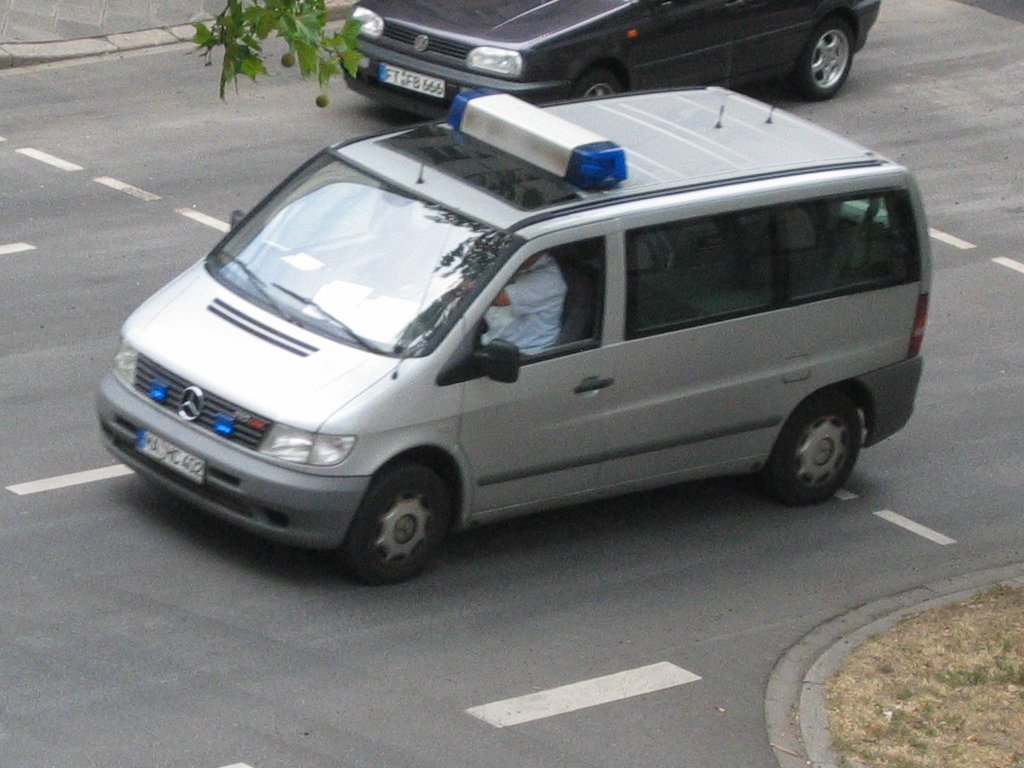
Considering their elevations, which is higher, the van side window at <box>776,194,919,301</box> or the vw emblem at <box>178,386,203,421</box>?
the van side window at <box>776,194,919,301</box>

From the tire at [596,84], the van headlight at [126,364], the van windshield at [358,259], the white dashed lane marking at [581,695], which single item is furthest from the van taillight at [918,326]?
the tire at [596,84]

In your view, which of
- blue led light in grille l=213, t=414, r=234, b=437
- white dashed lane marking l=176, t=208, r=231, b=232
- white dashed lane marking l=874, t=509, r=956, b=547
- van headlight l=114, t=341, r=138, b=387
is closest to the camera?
blue led light in grille l=213, t=414, r=234, b=437

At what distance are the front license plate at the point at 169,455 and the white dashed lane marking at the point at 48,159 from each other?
6.28 meters

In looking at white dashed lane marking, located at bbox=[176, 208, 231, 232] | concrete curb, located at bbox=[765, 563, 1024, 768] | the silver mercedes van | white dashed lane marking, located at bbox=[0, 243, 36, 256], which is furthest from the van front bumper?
white dashed lane marking, located at bbox=[176, 208, 231, 232]

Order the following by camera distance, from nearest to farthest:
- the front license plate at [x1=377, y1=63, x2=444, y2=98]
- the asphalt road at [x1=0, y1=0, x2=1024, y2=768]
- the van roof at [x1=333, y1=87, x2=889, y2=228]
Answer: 1. the asphalt road at [x1=0, y1=0, x2=1024, y2=768]
2. the van roof at [x1=333, y1=87, x2=889, y2=228]
3. the front license plate at [x1=377, y1=63, x2=444, y2=98]

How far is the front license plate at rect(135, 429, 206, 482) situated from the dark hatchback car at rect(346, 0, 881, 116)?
24.2ft

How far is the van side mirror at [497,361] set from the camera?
9367 mm

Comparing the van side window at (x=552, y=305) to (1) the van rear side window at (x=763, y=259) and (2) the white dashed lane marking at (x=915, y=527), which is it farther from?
(2) the white dashed lane marking at (x=915, y=527)

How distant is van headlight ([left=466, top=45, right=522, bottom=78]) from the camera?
16.4 metres

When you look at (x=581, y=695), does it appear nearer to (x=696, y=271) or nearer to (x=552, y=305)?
(x=552, y=305)

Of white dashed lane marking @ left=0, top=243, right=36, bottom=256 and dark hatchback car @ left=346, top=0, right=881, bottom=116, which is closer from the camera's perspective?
white dashed lane marking @ left=0, top=243, right=36, bottom=256

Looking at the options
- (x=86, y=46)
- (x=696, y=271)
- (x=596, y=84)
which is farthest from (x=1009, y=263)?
(x=86, y=46)

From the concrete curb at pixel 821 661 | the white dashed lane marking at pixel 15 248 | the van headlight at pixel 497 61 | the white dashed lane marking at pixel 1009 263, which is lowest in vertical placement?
the white dashed lane marking at pixel 15 248

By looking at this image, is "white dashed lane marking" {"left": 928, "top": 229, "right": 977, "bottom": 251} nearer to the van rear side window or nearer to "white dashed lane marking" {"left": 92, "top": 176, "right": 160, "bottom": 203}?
the van rear side window
